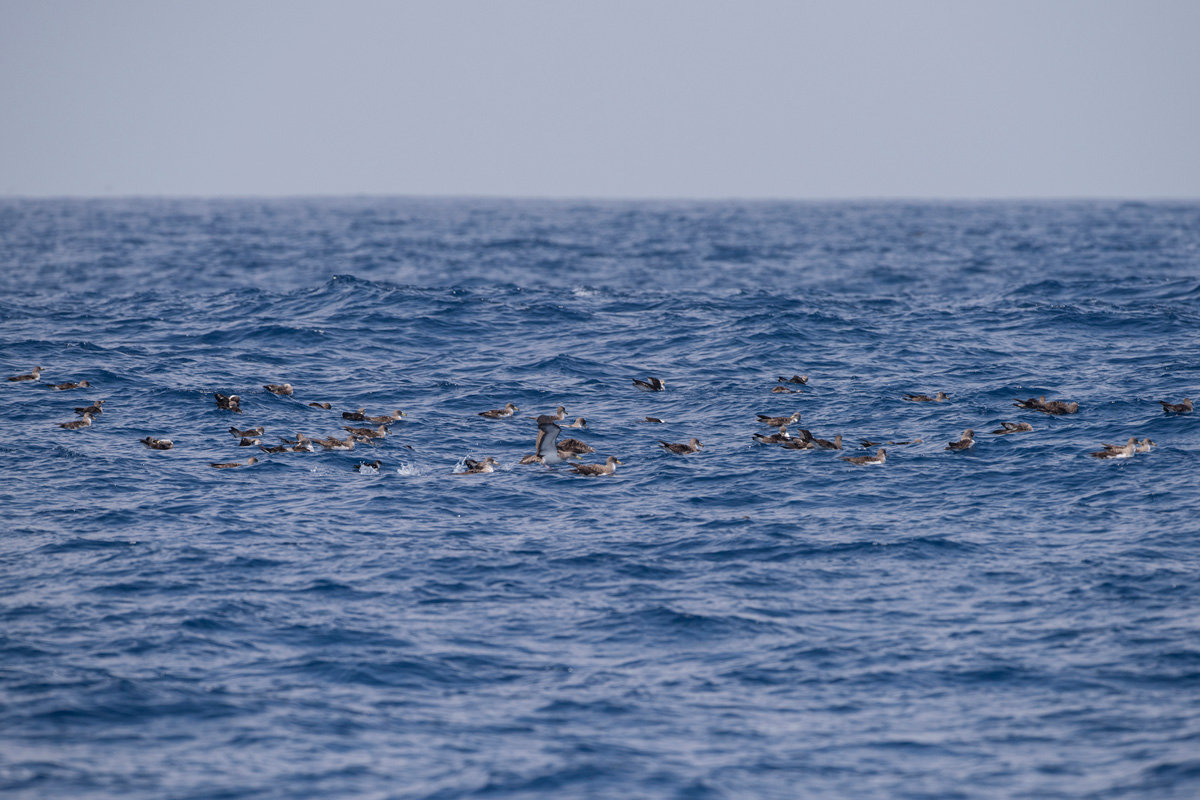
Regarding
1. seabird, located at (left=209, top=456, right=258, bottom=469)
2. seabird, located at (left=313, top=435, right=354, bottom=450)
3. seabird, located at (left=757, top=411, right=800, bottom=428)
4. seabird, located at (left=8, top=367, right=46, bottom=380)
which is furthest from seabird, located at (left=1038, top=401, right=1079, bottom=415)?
seabird, located at (left=8, top=367, right=46, bottom=380)

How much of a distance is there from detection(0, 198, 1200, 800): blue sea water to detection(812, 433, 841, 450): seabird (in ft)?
2.36

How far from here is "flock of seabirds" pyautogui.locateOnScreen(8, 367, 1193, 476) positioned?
73.3 ft

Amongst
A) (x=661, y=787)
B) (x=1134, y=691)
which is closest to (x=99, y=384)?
(x=661, y=787)

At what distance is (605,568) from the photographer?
57.9 ft

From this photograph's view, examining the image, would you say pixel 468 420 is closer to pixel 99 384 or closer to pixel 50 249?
pixel 99 384

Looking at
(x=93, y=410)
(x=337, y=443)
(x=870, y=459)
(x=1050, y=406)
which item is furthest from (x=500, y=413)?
(x=1050, y=406)

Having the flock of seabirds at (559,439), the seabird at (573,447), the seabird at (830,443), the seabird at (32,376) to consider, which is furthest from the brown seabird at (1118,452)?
the seabird at (32,376)

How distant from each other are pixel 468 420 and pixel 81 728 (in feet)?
45.6

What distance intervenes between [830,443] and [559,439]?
5.70 metres

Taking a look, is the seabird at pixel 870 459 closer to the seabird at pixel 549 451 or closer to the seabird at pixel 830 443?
the seabird at pixel 830 443

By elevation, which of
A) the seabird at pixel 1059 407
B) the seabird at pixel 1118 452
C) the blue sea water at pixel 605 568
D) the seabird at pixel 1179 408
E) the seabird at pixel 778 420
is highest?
the seabird at pixel 1179 408

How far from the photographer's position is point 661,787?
12.0 metres

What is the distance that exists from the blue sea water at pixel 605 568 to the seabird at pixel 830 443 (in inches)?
28.4

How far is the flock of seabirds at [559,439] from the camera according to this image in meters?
22.3
